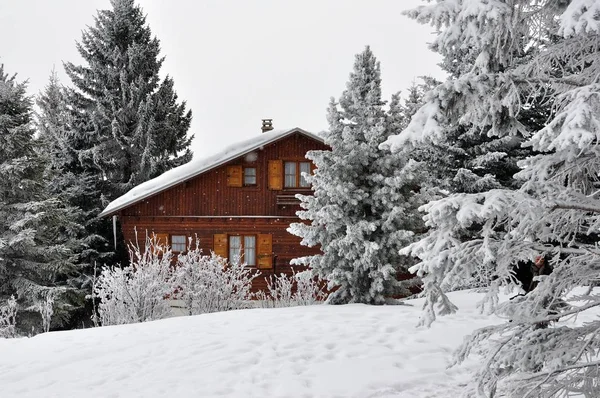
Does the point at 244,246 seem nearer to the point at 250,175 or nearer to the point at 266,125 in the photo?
the point at 250,175

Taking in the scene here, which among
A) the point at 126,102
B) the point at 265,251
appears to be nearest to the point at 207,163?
the point at 265,251

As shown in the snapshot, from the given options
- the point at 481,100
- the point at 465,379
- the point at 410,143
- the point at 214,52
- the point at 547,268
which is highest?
the point at 214,52

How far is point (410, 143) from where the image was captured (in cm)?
421

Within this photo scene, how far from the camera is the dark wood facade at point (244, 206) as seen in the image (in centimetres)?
2130

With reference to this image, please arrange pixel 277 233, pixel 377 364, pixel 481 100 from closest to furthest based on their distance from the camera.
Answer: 1. pixel 481 100
2. pixel 377 364
3. pixel 277 233

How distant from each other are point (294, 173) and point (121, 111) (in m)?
13.6

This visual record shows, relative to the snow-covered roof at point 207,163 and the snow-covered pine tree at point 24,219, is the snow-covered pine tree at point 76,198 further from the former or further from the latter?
the snow-covered roof at point 207,163

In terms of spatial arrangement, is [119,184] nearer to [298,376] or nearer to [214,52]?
[298,376]

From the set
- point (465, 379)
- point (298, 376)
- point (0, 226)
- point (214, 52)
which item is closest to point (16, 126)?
point (0, 226)

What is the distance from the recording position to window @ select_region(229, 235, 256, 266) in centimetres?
2141

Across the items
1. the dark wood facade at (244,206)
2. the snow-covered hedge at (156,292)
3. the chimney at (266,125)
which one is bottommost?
the snow-covered hedge at (156,292)

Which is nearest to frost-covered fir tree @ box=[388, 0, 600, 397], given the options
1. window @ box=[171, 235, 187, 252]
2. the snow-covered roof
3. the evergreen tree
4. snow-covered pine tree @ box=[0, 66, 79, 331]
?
the snow-covered roof

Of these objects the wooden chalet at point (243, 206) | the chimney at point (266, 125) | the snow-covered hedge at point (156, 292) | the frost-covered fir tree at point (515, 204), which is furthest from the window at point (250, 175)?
the frost-covered fir tree at point (515, 204)

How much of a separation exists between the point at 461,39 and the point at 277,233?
17110mm
